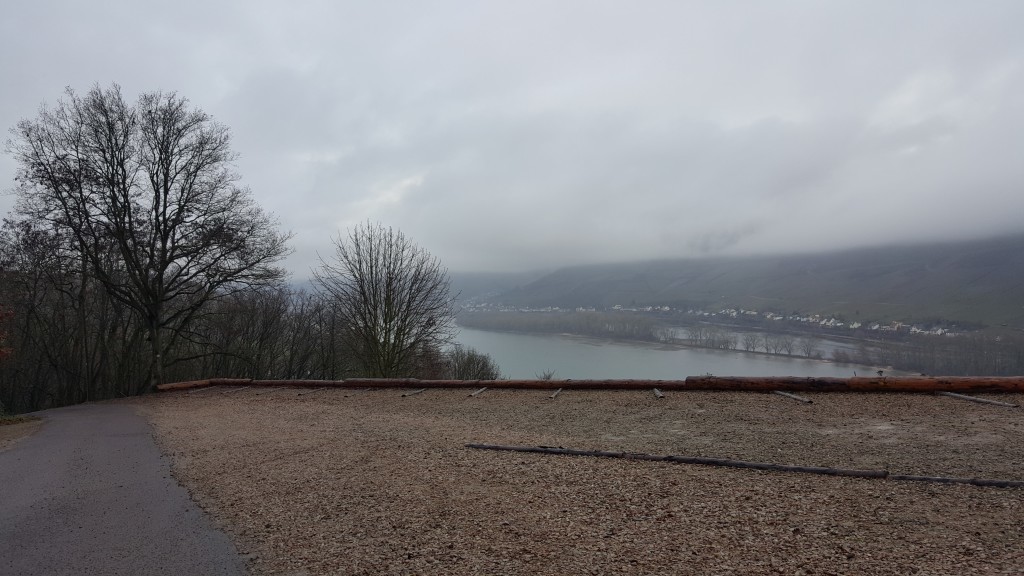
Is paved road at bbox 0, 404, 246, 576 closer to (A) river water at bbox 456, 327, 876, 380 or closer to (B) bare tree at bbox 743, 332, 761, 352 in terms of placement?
(A) river water at bbox 456, 327, 876, 380

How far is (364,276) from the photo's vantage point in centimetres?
1956

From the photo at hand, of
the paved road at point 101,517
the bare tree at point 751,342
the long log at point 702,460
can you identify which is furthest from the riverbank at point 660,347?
the paved road at point 101,517

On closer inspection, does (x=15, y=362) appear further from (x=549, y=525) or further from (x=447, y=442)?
(x=549, y=525)

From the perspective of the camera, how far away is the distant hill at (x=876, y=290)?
2058 cm

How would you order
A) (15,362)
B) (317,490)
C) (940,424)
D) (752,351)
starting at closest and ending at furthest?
(317,490)
(940,424)
(15,362)
(752,351)

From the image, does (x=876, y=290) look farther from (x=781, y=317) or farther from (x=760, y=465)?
(x=760, y=465)

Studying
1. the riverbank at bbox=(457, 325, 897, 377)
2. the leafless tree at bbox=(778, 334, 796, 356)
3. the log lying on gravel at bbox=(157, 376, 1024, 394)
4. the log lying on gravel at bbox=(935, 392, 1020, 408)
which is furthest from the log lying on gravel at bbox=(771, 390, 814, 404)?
the leafless tree at bbox=(778, 334, 796, 356)

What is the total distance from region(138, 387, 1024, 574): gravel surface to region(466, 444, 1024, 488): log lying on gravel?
103 mm

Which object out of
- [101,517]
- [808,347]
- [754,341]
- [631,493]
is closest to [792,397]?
[631,493]

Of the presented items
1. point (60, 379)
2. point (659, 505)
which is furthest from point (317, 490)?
point (60, 379)

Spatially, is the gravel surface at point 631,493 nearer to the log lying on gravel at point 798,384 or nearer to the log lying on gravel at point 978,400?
the log lying on gravel at point 978,400

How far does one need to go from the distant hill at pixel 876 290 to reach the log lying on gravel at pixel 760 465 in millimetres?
15866

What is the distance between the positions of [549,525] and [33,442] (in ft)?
30.3

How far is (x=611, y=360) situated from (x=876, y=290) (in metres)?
17.6
